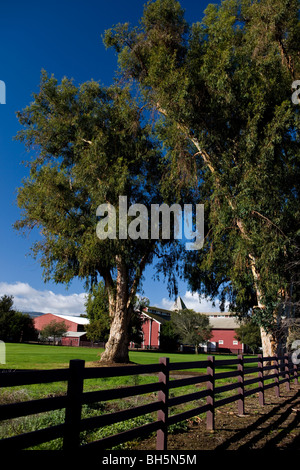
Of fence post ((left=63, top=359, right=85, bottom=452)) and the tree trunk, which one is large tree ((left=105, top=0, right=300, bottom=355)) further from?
fence post ((left=63, top=359, right=85, bottom=452))

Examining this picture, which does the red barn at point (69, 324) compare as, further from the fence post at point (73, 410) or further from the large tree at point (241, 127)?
the fence post at point (73, 410)

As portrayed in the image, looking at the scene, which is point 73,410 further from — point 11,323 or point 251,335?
point 11,323

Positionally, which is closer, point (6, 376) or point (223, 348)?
point (6, 376)

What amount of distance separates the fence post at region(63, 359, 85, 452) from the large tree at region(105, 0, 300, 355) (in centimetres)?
1248

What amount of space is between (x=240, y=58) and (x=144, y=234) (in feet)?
33.1

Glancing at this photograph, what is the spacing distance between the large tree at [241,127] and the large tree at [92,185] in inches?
139

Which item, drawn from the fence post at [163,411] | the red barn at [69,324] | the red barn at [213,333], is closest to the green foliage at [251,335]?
the red barn at [213,333]

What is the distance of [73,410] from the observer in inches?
148

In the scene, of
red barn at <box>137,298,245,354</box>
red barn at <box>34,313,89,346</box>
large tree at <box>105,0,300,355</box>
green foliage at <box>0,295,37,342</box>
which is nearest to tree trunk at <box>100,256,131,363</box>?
large tree at <box>105,0,300,355</box>

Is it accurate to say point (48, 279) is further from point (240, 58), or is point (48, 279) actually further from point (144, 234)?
point (240, 58)

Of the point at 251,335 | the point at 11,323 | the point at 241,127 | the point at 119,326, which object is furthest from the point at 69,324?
the point at 241,127

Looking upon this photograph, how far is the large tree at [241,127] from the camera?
15.8 metres
